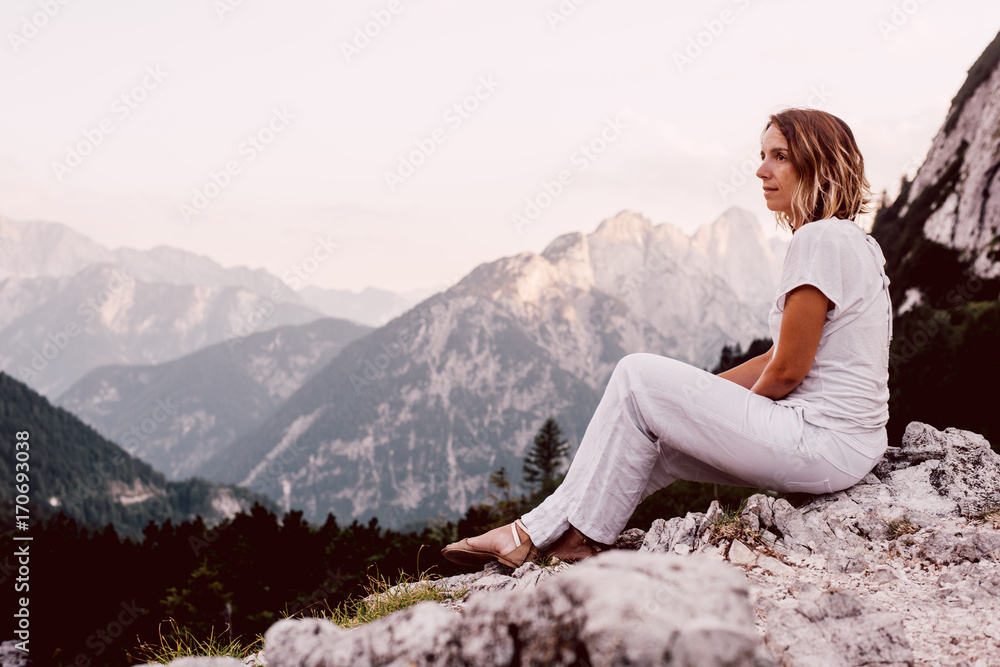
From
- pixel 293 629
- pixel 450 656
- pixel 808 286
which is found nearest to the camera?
pixel 450 656

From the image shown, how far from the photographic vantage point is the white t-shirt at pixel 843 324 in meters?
4.23

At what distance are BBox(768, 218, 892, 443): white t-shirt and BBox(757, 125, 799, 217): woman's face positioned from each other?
60 centimetres

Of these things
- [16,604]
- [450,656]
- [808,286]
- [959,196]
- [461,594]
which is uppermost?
[959,196]

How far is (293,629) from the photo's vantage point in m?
3.05

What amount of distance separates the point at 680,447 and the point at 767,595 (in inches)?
47.2

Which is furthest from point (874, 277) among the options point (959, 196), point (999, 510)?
point (959, 196)

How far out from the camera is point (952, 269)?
5738 cm

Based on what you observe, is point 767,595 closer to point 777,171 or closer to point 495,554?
point 495,554

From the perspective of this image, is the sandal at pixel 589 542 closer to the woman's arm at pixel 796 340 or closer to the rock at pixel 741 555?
the rock at pixel 741 555

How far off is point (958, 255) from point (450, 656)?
71.2 m

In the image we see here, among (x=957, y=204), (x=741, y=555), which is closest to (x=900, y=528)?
(x=741, y=555)

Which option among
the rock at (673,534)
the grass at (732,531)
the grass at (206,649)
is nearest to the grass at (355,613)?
the grass at (206,649)

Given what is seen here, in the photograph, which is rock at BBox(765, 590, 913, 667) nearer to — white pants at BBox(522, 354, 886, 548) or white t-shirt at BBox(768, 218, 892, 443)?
white pants at BBox(522, 354, 886, 548)

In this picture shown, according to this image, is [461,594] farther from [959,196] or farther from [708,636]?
[959,196]
